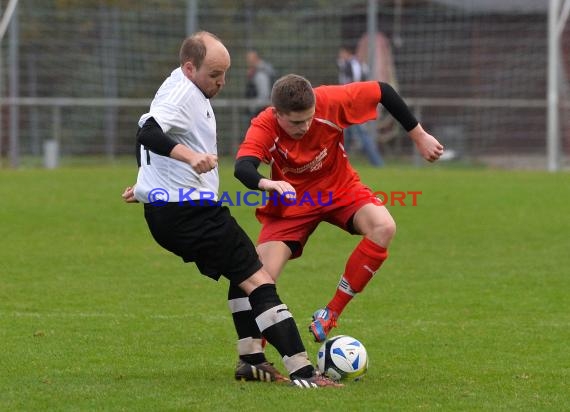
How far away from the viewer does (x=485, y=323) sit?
28.3 feet

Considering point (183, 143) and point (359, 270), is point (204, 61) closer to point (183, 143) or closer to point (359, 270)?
point (183, 143)

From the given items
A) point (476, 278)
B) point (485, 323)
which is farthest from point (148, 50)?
point (485, 323)

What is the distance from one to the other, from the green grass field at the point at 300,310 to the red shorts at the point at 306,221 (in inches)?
29.9

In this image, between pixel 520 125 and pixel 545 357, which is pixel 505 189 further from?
pixel 545 357

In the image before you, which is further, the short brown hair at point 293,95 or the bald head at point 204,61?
the short brown hair at point 293,95

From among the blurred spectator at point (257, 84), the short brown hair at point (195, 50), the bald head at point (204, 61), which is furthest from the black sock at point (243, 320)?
the blurred spectator at point (257, 84)

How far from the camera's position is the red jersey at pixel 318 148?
7.10m

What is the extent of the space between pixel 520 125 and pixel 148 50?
23.2ft

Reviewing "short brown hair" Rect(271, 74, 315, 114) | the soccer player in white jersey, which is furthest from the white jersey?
"short brown hair" Rect(271, 74, 315, 114)

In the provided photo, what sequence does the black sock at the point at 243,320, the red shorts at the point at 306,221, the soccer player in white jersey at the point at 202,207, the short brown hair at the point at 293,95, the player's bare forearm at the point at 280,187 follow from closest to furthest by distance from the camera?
the player's bare forearm at the point at 280,187 → the soccer player in white jersey at the point at 202,207 → the short brown hair at the point at 293,95 → the black sock at the point at 243,320 → the red shorts at the point at 306,221

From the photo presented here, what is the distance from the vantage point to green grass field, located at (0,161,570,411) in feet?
20.1

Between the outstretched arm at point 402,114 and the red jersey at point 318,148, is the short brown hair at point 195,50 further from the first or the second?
the outstretched arm at point 402,114

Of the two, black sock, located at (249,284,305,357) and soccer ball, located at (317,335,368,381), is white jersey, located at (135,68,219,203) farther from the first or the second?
soccer ball, located at (317,335,368,381)

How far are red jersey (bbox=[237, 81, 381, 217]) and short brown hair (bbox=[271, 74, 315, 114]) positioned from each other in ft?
1.07
